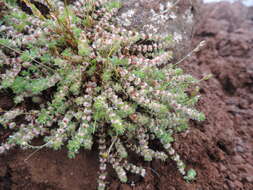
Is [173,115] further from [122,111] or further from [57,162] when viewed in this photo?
[57,162]

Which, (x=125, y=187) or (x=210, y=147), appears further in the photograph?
(x=210, y=147)

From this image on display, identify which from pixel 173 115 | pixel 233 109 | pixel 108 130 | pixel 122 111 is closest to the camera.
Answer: pixel 122 111

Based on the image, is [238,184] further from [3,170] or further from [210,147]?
[3,170]

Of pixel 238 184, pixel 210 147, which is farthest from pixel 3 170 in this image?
pixel 238 184

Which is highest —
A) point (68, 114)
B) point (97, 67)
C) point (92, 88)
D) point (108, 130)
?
point (97, 67)

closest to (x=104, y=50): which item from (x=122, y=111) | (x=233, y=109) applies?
(x=122, y=111)

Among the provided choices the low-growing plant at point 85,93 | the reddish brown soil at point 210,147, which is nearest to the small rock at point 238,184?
the reddish brown soil at point 210,147

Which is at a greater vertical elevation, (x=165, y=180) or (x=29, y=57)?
(x=29, y=57)
